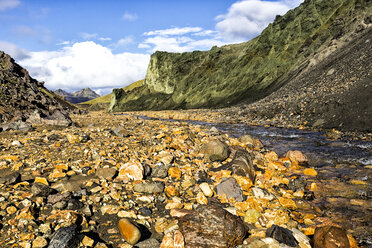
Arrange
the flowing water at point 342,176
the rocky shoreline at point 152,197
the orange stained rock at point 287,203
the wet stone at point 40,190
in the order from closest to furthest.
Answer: the rocky shoreline at point 152,197
the wet stone at point 40,190
the flowing water at point 342,176
the orange stained rock at point 287,203

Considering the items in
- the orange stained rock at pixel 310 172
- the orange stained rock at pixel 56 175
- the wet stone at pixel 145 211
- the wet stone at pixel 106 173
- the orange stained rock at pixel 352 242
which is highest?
the orange stained rock at pixel 56 175

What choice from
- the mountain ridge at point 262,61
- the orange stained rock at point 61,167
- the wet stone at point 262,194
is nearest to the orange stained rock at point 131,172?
the orange stained rock at point 61,167

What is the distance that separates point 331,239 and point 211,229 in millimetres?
2631

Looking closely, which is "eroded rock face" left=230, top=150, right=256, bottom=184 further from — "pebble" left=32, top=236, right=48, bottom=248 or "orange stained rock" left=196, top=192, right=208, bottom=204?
"pebble" left=32, top=236, right=48, bottom=248

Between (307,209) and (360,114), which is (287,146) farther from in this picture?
(307,209)

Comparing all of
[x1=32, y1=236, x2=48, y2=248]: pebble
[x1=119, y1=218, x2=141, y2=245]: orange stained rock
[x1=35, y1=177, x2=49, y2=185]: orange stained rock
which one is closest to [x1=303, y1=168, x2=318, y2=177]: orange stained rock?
[x1=119, y1=218, x2=141, y2=245]: orange stained rock

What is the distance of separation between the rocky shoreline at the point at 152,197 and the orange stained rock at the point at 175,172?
0.04 m

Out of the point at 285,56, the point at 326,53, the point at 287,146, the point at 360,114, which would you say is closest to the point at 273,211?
the point at 287,146

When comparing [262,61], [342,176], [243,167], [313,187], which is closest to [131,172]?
[243,167]

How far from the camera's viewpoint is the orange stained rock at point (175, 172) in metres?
8.09

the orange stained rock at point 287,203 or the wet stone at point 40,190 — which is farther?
the orange stained rock at point 287,203

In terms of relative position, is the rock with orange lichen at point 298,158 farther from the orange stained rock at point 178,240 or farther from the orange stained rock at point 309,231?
the orange stained rock at point 178,240

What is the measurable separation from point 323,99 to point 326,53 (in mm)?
18648

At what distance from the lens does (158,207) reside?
20.2ft
